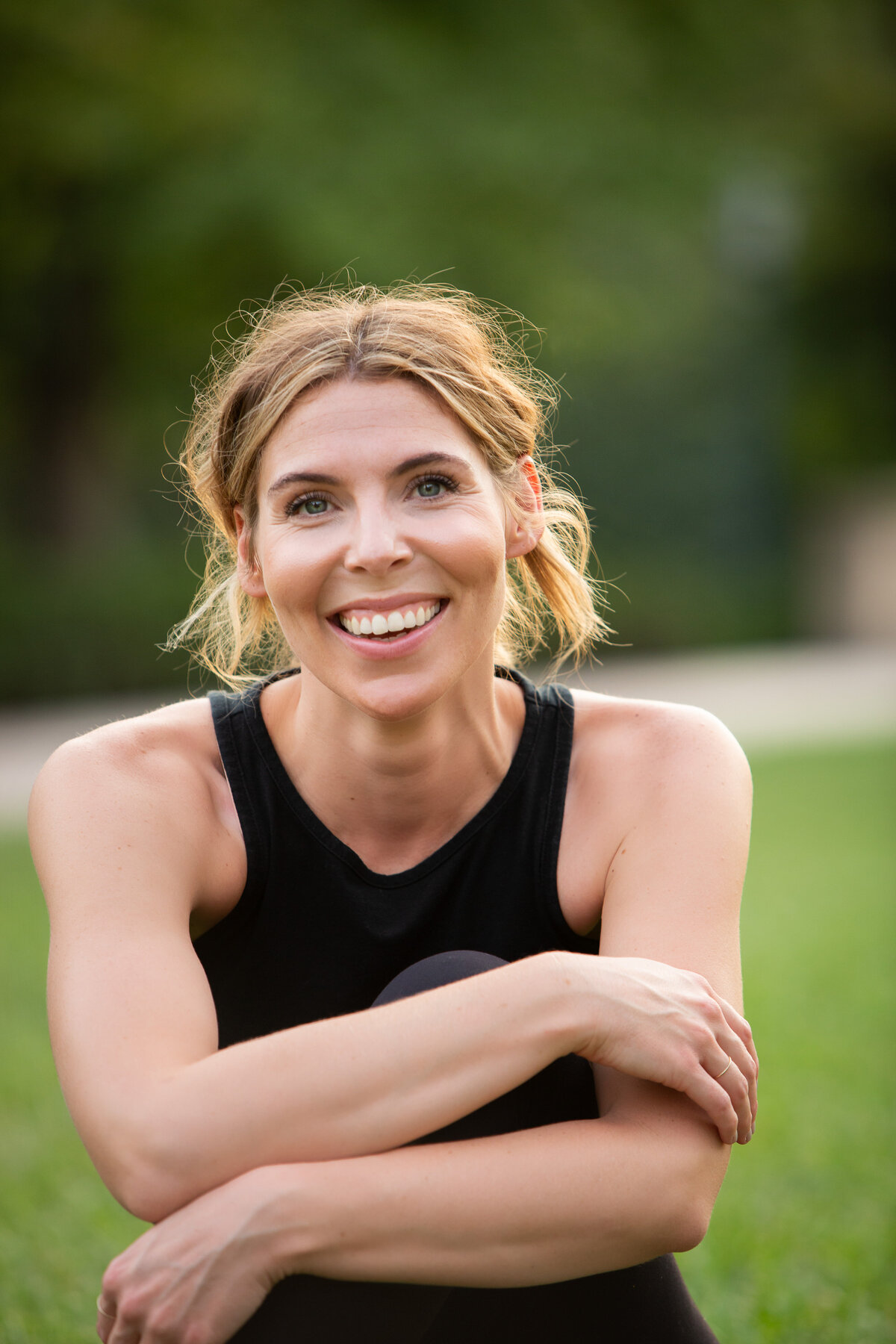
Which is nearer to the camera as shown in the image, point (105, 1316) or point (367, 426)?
point (105, 1316)

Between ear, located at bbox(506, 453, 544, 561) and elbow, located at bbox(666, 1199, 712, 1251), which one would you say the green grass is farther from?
ear, located at bbox(506, 453, 544, 561)

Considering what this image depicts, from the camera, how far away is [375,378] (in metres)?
2.23

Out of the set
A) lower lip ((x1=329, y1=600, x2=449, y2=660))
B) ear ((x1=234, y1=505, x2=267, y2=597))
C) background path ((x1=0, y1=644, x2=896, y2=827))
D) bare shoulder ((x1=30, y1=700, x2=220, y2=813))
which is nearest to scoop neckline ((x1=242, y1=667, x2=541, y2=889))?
bare shoulder ((x1=30, y1=700, x2=220, y2=813))

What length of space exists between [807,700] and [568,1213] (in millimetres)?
12169

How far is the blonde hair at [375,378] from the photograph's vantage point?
226 centimetres

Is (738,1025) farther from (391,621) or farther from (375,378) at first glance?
(375,378)

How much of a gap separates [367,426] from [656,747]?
77 centimetres

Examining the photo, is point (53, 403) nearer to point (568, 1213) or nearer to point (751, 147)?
point (751, 147)

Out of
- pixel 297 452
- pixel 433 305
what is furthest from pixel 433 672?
pixel 433 305

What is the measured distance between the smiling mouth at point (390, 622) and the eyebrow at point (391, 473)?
8.7 inches

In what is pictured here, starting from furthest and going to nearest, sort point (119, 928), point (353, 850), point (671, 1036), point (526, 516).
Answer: point (526, 516), point (353, 850), point (119, 928), point (671, 1036)

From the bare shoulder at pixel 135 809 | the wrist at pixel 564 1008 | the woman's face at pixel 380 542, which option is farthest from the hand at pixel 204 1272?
the woman's face at pixel 380 542

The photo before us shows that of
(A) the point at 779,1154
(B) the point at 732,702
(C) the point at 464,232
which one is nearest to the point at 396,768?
(A) the point at 779,1154

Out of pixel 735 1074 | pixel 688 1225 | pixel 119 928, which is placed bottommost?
pixel 688 1225
